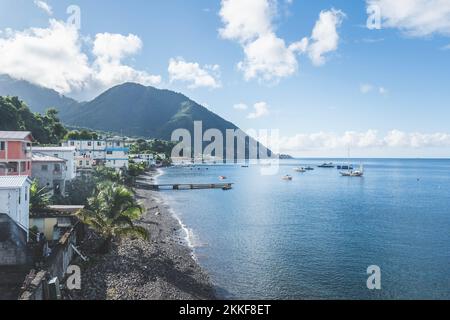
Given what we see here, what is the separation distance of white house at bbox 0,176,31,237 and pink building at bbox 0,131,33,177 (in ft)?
36.2

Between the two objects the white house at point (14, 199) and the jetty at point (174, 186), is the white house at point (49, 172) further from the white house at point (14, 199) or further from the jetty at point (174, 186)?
the jetty at point (174, 186)

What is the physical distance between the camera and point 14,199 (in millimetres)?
24359

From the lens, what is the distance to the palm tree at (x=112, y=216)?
28.8 metres

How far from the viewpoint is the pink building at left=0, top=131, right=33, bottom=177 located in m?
35.2

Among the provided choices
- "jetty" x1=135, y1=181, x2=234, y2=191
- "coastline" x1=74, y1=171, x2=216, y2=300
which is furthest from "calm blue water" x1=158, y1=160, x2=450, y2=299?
"jetty" x1=135, y1=181, x2=234, y2=191

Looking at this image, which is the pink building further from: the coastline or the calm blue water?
the calm blue water

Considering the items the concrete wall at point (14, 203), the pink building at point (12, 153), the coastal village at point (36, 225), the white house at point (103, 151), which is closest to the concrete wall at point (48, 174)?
the coastal village at point (36, 225)

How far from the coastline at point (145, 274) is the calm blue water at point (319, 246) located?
6.66 ft

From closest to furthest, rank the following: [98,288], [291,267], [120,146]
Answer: [98,288] < [291,267] < [120,146]

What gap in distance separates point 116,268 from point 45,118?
90.0m

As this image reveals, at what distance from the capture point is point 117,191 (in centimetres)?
2983

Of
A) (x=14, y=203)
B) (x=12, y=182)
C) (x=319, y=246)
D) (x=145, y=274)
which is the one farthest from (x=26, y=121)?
(x=319, y=246)
